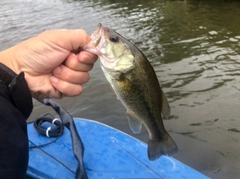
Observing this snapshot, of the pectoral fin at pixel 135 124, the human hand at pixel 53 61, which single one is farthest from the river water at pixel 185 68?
the human hand at pixel 53 61

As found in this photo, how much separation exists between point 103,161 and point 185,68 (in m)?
5.05

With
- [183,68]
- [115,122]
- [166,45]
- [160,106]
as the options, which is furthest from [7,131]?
[166,45]

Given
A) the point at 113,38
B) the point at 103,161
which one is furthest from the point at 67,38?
the point at 103,161

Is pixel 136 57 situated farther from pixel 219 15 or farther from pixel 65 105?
pixel 219 15

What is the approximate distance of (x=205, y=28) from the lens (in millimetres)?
11430

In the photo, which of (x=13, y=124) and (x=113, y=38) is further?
(x=113, y=38)

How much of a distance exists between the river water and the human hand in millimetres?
3260

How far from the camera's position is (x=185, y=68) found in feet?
25.5

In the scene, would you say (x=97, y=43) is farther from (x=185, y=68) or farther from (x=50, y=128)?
Answer: (x=185, y=68)

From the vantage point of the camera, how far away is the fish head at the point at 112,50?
5.71ft

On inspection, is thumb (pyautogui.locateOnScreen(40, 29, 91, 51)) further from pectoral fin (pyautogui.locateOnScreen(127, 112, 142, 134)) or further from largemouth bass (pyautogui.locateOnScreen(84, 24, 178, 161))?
pectoral fin (pyautogui.locateOnScreen(127, 112, 142, 134))

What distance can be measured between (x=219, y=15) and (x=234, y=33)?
3067 mm

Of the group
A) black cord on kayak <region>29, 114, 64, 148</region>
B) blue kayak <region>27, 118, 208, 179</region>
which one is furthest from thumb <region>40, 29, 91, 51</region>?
black cord on kayak <region>29, 114, 64, 148</region>

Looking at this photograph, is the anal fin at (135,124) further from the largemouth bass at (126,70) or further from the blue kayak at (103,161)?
the blue kayak at (103,161)
